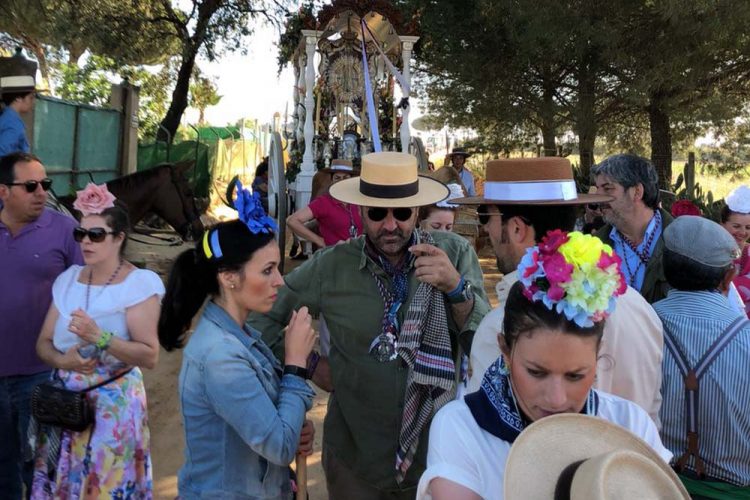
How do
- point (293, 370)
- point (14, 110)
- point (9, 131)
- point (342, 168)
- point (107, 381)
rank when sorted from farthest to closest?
1. point (342, 168)
2. point (14, 110)
3. point (9, 131)
4. point (107, 381)
5. point (293, 370)

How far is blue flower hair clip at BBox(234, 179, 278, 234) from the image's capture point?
222 centimetres

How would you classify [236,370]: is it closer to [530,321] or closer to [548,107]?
[530,321]

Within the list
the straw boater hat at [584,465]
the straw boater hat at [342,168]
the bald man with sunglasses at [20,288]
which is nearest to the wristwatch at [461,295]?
the straw boater hat at [584,465]

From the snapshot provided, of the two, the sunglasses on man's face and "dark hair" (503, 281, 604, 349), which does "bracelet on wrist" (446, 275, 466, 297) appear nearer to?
the sunglasses on man's face

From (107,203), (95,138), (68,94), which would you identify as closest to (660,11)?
(107,203)

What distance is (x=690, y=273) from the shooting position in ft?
8.22

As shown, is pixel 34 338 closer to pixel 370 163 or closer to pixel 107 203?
pixel 107 203

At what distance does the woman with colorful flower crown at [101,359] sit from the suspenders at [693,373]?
2.11 metres

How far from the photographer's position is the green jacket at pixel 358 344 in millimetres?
2523

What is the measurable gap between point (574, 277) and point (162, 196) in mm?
7347

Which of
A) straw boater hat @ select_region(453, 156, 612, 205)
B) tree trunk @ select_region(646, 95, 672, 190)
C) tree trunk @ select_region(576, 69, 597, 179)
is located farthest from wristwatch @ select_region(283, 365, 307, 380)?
tree trunk @ select_region(646, 95, 672, 190)

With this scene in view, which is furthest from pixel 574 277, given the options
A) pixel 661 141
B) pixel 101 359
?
pixel 661 141

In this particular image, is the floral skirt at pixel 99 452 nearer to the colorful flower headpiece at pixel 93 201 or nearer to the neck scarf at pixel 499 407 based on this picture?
the colorful flower headpiece at pixel 93 201

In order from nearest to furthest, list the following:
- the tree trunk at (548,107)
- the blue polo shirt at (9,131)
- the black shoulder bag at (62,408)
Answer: the black shoulder bag at (62,408) → the blue polo shirt at (9,131) → the tree trunk at (548,107)
